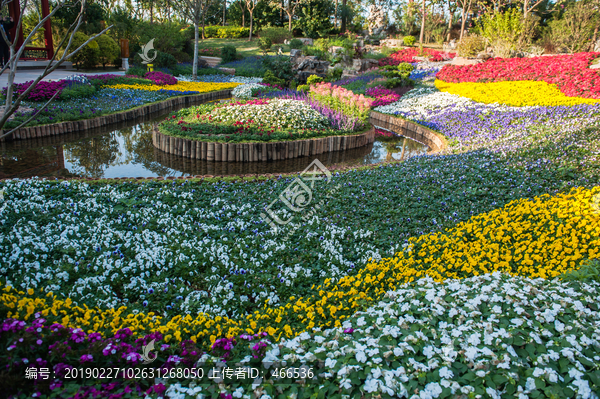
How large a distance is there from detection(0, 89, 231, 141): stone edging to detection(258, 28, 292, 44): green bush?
22.3 meters

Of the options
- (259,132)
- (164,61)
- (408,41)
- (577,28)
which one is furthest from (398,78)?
(408,41)

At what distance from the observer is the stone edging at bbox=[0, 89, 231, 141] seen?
932 centimetres

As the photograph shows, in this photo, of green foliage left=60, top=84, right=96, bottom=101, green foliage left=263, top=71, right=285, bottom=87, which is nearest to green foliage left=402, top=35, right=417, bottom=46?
green foliage left=263, top=71, right=285, bottom=87

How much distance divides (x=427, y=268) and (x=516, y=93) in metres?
12.0

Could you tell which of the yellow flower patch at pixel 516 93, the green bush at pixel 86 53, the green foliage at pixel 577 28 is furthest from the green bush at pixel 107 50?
the green foliage at pixel 577 28

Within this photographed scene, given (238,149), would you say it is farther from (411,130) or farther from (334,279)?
(411,130)

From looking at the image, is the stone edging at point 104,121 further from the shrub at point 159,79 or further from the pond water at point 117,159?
the shrub at point 159,79

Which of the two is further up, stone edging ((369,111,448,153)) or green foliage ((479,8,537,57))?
green foliage ((479,8,537,57))

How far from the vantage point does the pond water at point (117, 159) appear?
7645 millimetres

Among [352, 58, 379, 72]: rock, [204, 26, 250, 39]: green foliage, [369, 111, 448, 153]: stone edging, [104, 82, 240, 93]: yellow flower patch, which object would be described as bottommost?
[369, 111, 448, 153]: stone edging

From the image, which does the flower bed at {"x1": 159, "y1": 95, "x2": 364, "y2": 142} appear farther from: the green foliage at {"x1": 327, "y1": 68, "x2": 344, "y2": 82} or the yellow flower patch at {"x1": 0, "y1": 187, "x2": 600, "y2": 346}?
the green foliage at {"x1": 327, "y1": 68, "x2": 344, "y2": 82}

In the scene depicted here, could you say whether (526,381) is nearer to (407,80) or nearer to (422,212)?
(422,212)

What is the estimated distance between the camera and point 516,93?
43.4 feet

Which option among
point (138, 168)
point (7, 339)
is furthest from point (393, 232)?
point (138, 168)
